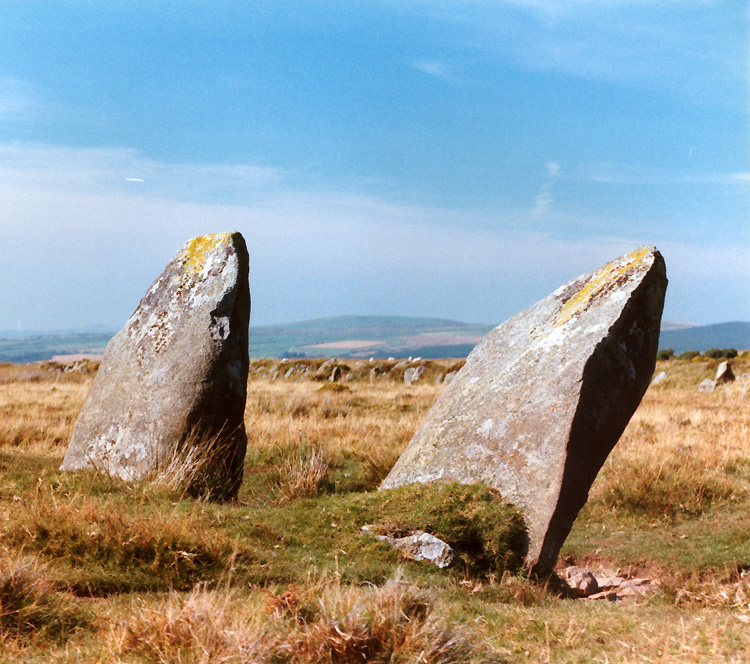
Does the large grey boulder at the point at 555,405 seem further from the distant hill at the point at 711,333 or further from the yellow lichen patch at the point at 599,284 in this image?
the distant hill at the point at 711,333

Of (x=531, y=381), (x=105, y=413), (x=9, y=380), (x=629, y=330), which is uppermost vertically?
(x=629, y=330)

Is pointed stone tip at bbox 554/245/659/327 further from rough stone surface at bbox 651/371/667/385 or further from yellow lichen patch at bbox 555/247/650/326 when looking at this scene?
rough stone surface at bbox 651/371/667/385

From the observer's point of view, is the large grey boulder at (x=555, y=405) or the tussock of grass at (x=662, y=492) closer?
the large grey boulder at (x=555, y=405)

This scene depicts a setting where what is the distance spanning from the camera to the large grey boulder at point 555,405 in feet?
20.9

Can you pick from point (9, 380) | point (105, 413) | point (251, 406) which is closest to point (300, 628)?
point (105, 413)

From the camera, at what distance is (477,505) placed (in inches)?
250

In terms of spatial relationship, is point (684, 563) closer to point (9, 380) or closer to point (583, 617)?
point (583, 617)

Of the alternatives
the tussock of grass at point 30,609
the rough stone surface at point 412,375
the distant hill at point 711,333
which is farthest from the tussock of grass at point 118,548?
the distant hill at point 711,333

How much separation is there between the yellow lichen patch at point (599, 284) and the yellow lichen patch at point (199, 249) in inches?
158

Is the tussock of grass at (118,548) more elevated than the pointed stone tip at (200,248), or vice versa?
the pointed stone tip at (200,248)

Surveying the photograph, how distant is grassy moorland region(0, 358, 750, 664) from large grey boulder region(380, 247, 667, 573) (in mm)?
365

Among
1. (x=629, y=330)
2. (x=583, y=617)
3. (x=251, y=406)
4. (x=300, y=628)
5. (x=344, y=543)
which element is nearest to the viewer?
(x=300, y=628)

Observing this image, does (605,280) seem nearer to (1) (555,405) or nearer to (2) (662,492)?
(1) (555,405)

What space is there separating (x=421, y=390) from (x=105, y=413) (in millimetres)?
17537
